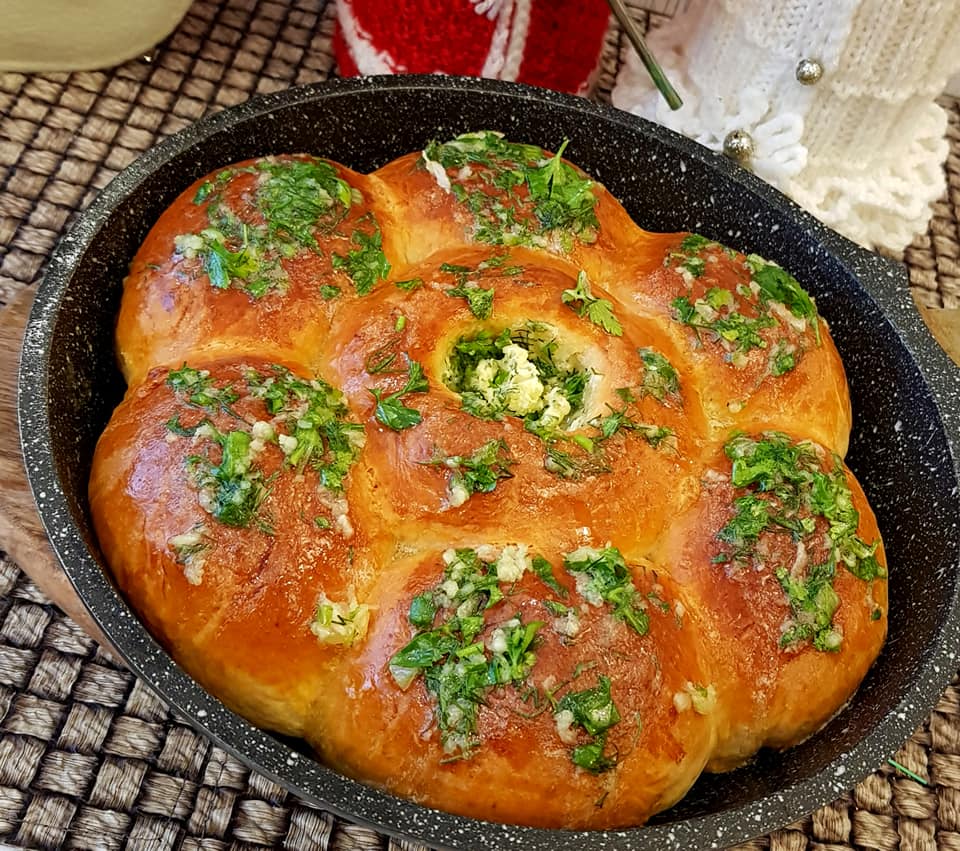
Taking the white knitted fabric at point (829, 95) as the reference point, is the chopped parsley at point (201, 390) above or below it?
below

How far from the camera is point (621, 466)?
130 cm

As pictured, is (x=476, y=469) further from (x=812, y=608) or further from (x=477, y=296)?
(x=812, y=608)

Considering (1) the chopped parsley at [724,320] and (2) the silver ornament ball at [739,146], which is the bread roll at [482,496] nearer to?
(1) the chopped parsley at [724,320]

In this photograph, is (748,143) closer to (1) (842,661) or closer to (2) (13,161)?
(1) (842,661)

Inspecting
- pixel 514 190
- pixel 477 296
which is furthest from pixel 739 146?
pixel 477 296

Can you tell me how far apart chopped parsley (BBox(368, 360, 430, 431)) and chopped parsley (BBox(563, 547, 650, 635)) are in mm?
276

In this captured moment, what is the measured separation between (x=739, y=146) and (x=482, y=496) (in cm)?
108

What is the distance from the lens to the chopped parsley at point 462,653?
1116mm

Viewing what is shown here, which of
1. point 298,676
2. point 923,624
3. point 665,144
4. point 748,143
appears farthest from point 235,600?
point 748,143

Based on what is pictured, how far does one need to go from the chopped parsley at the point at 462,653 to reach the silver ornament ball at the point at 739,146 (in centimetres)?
117

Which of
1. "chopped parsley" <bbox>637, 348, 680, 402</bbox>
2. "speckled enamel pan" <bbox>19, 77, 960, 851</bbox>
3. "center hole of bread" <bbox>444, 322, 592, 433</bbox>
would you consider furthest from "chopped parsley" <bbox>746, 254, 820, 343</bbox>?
"center hole of bread" <bbox>444, 322, 592, 433</bbox>

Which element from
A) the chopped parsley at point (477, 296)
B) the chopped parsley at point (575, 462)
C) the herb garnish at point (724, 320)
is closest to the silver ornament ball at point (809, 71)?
the herb garnish at point (724, 320)

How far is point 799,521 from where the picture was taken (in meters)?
1.32

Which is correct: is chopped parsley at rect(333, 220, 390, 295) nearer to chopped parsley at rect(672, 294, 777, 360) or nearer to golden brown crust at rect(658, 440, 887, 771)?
chopped parsley at rect(672, 294, 777, 360)
